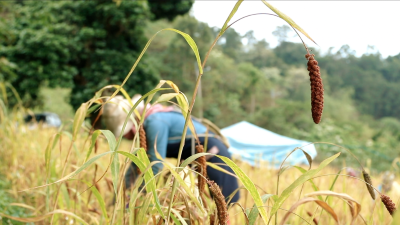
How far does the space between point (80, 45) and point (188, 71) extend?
11.0m

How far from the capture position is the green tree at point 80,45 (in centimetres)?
834

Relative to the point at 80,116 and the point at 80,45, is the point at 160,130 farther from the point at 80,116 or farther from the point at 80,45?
the point at 80,45

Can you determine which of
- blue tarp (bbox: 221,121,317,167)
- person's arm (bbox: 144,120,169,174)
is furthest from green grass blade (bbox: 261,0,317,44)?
blue tarp (bbox: 221,121,317,167)

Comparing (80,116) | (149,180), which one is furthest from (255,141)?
(149,180)

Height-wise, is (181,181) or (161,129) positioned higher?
(181,181)

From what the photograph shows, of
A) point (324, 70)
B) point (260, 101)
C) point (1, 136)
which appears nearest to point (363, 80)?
point (324, 70)

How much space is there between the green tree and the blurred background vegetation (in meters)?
0.03

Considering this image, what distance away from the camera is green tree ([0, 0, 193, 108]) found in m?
8.34

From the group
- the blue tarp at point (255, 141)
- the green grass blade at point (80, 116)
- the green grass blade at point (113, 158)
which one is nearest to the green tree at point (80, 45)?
the blue tarp at point (255, 141)

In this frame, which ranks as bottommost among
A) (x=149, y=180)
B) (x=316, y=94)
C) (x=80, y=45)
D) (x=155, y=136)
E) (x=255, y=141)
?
(x=255, y=141)

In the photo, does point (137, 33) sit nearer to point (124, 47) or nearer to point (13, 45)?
point (124, 47)

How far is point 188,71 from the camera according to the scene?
65.0 ft

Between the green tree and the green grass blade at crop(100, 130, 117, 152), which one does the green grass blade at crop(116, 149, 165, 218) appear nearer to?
the green grass blade at crop(100, 130, 117, 152)

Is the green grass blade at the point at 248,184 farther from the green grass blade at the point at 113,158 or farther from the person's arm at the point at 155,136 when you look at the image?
the person's arm at the point at 155,136
